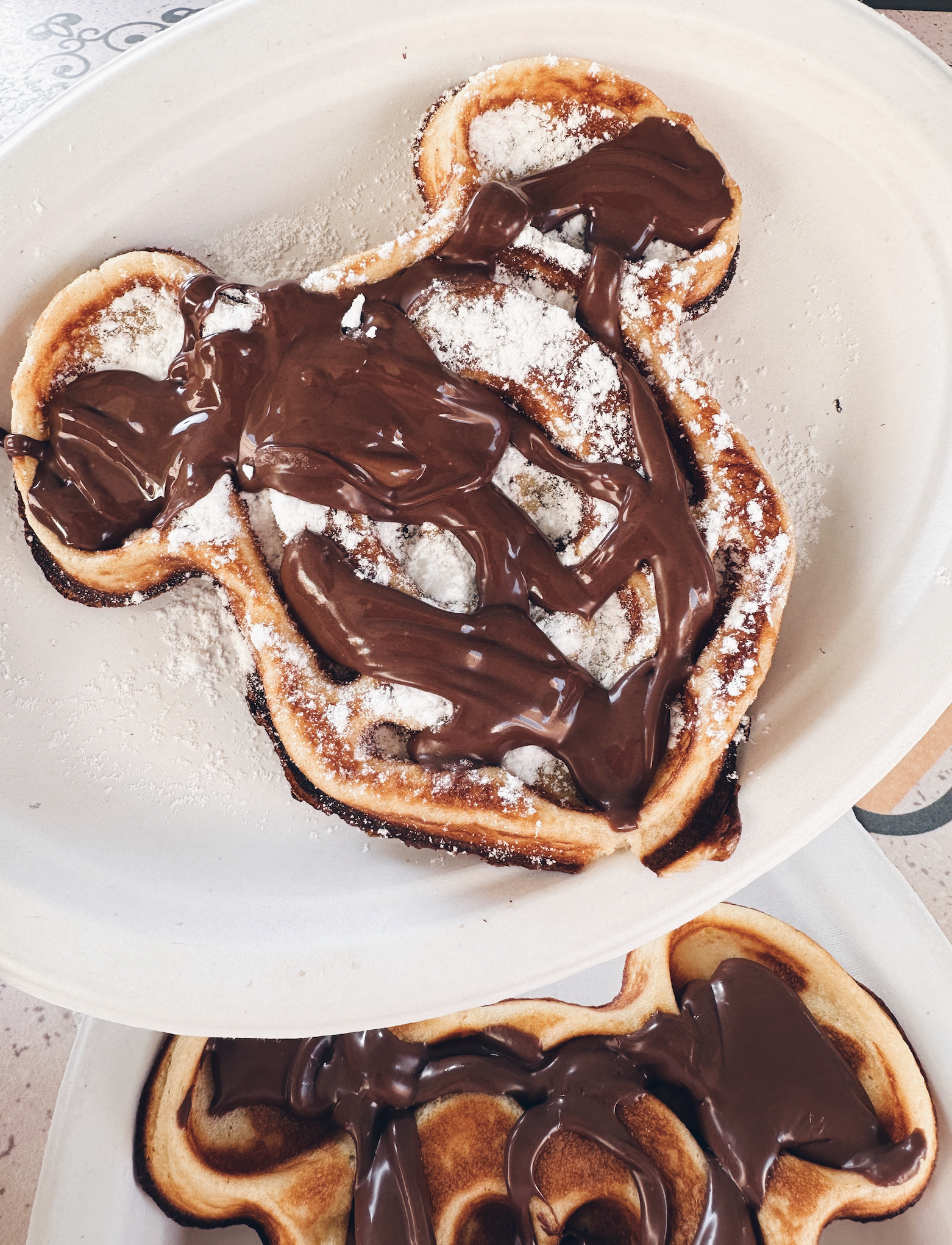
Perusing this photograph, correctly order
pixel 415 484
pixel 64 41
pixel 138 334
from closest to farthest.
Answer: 1. pixel 415 484
2. pixel 138 334
3. pixel 64 41

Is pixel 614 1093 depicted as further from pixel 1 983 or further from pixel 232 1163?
pixel 1 983

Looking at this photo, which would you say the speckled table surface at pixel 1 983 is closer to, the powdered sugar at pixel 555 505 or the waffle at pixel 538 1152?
the waffle at pixel 538 1152

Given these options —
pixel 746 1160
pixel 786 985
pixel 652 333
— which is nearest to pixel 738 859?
pixel 786 985

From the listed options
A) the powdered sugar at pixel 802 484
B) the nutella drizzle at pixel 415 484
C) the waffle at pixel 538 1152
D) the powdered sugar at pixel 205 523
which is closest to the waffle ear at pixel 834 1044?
the waffle at pixel 538 1152

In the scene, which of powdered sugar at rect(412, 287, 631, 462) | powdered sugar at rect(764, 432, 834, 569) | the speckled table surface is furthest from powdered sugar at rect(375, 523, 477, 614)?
the speckled table surface

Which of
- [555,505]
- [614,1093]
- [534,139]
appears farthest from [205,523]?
[614,1093]
